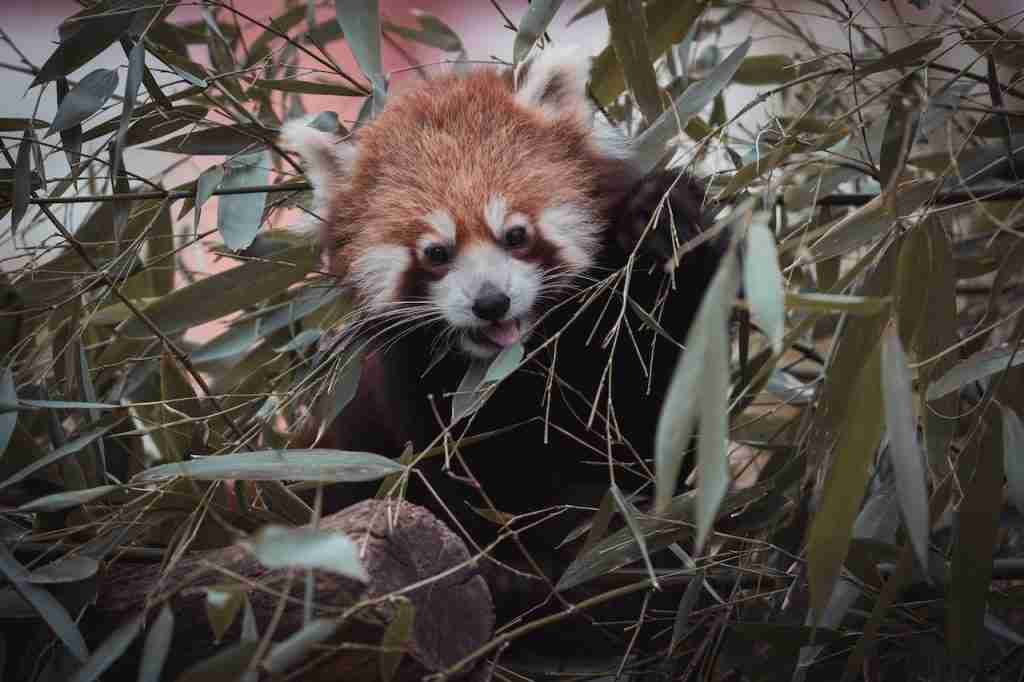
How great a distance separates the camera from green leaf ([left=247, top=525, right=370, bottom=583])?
102 centimetres

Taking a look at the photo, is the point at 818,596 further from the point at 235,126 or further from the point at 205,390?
the point at 235,126

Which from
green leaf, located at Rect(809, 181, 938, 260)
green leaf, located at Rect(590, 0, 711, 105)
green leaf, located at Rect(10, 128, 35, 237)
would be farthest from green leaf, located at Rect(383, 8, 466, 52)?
green leaf, located at Rect(809, 181, 938, 260)

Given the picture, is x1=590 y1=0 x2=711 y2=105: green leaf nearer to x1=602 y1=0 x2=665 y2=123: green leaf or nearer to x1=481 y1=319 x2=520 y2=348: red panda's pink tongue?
x1=602 y1=0 x2=665 y2=123: green leaf

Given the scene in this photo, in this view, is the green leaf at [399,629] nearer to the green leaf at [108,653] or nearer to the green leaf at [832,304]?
the green leaf at [108,653]

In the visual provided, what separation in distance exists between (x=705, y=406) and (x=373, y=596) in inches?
20.7

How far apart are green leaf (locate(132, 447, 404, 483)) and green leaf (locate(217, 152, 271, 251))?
536 mm

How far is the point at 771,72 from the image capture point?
2674 millimetres

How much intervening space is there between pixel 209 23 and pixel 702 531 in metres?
2.02

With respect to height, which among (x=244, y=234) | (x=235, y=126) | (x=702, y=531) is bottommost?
(x=702, y=531)

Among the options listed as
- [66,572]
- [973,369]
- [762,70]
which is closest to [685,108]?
[973,369]

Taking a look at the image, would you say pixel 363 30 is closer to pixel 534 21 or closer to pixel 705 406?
pixel 534 21

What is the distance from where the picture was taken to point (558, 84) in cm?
226

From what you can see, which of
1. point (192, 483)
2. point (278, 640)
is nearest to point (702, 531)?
point (278, 640)

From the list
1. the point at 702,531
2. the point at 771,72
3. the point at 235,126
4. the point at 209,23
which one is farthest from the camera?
the point at 771,72
